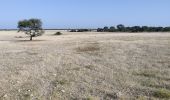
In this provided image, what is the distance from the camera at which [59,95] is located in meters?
13.9

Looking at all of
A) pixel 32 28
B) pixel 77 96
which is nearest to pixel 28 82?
pixel 77 96

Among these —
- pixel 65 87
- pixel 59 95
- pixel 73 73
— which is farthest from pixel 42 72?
pixel 59 95

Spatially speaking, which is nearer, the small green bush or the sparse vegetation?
the small green bush

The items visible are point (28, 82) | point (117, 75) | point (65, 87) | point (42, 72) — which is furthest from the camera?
point (42, 72)

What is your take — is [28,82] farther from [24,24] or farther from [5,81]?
[24,24]

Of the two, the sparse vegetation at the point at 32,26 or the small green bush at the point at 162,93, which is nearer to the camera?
the small green bush at the point at 162,93

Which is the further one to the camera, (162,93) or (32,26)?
(32,26)

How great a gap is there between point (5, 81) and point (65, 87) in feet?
10.7

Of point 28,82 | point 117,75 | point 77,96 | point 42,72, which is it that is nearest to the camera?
point 77,96

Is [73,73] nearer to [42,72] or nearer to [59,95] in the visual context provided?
[42,72]

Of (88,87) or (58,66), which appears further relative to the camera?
(58,66)

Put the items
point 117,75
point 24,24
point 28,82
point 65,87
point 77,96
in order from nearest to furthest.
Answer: point 77,96 < point 65,87 < point 28,82 < point 117,75 < point 24,24

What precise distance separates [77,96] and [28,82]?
3.76m

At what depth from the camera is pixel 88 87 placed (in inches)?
608
